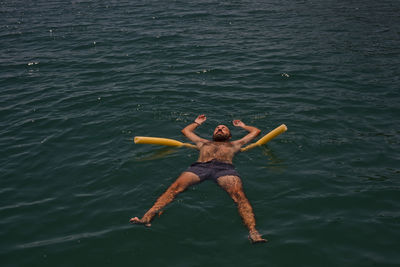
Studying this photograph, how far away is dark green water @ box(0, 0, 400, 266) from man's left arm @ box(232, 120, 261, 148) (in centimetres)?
41

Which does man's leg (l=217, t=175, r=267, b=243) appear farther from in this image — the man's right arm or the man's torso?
the man's right arm

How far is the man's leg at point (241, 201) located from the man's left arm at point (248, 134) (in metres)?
1.74

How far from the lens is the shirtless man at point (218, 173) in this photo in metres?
6.56

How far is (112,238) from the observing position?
623cm

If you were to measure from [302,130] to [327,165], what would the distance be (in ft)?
6.03

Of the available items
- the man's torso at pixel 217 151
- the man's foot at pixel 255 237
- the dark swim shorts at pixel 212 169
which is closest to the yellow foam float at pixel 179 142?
the man's torso at pixel 217 151

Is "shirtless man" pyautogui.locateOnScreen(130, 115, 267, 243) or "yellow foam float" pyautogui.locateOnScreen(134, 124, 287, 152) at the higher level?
"yellow foam float" pyautogui.locateOnScreen(134, 124, 287, 152)

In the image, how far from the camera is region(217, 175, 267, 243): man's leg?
20.0 ft

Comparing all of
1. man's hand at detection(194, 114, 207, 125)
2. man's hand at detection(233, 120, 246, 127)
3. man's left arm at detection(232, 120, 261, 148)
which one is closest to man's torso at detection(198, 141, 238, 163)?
man's left arm at detection(232, 120, 261, 148)

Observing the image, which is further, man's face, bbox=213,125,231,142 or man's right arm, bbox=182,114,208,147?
man's right arm, bbox=182,114,208,147

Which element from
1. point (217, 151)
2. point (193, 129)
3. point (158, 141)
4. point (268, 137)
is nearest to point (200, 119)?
point (193, 129)

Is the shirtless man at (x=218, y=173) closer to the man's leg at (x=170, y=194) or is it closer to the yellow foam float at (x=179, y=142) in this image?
the man's leg at (x=170, y=194)

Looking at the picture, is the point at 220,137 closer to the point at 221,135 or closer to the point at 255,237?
the point at 221,135

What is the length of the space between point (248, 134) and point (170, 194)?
11.3 feet
